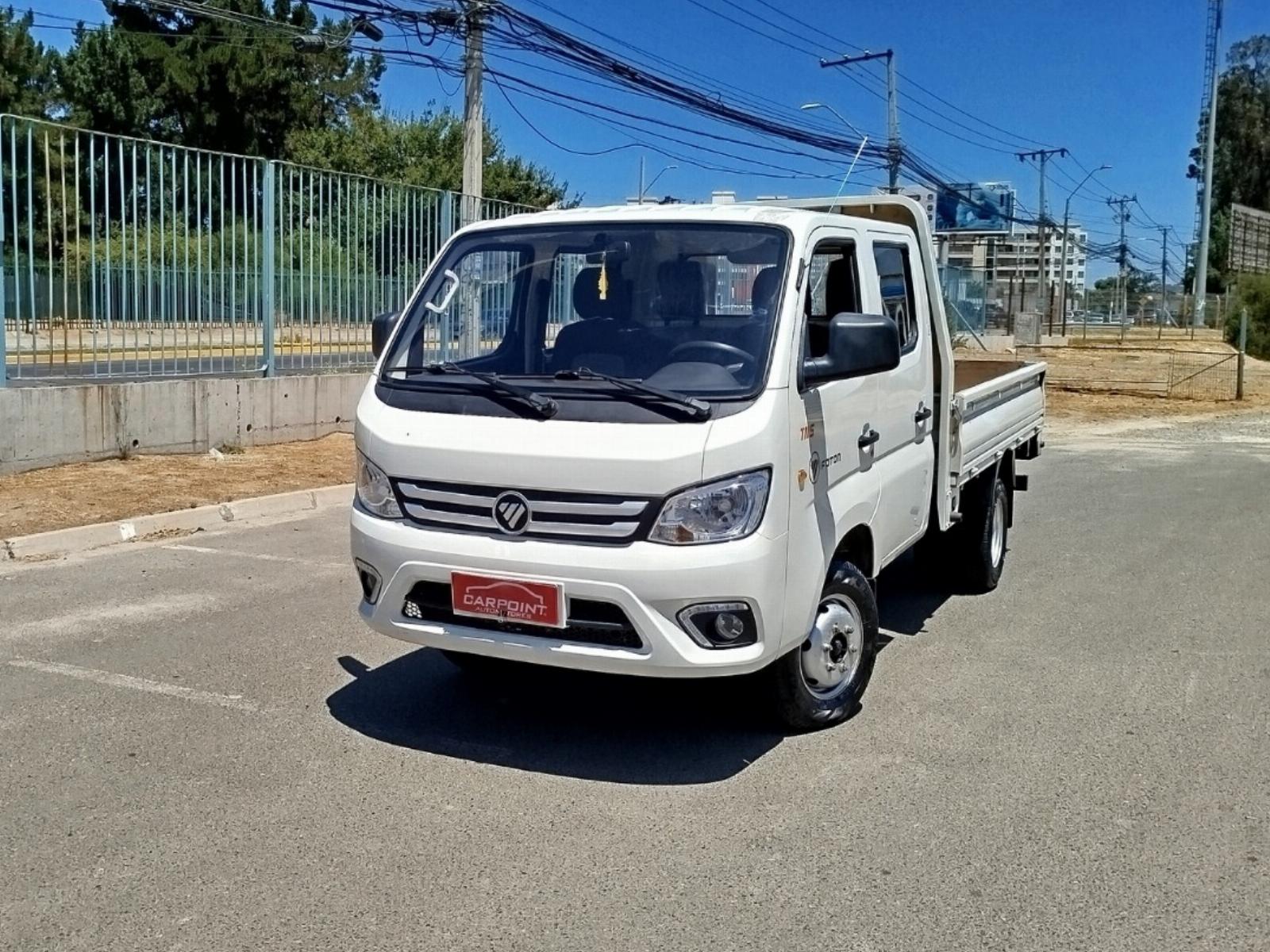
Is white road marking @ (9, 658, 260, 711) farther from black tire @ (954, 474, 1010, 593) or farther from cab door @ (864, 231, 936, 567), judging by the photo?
black tire @ (954, 474, 1010, 593)

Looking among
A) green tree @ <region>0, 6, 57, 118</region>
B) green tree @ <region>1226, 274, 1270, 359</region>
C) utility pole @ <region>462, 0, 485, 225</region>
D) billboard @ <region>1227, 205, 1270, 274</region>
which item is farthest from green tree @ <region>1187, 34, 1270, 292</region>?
utility pole @ <region>462, 0, 485, 225</region>

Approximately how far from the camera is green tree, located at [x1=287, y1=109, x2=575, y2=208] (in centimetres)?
4184

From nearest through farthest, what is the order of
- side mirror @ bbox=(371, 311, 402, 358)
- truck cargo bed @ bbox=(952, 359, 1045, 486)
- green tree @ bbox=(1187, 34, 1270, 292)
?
1. side mirror @ bbox=(371, 311, 402, 358)
2. truck cargo bed @ bbox=(952, 359, 1045, 486)
3. green tree @ bbox=(1187, 34, 1270, 292)

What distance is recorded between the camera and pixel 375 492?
15.7ft

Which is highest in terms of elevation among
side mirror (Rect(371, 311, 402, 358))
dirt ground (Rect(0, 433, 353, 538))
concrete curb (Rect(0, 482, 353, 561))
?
side mirror (Rect(371, 311, 402, 358))

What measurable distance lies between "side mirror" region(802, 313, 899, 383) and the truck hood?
1.96ft

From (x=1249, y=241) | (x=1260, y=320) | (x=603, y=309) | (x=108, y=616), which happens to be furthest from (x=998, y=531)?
(x=1249, y=241)

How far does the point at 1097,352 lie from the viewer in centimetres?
4134

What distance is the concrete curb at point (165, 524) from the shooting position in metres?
8.36

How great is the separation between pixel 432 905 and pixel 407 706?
5.99 ft

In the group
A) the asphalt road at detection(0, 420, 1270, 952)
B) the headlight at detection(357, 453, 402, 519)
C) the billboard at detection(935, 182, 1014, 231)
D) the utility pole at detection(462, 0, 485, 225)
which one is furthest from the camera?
the billboard at detection(935, 182, 1014, 231)

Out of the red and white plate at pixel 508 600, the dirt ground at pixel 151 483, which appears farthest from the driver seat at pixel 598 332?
the dirt ground at pixel 151 483

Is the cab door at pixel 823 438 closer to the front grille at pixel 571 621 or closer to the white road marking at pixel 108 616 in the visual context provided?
the front grille at pixel 571 621

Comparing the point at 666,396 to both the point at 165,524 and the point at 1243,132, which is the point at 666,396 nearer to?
the point at 165,524
